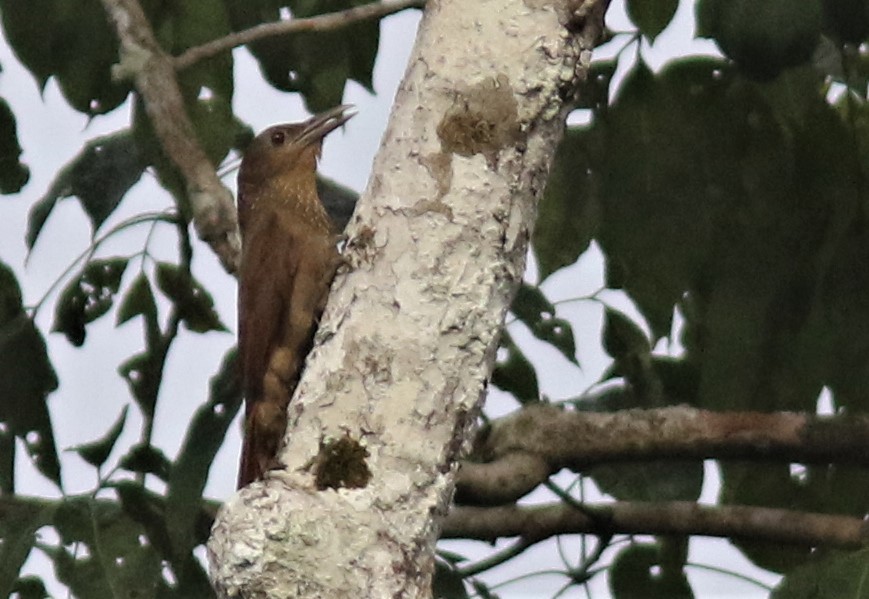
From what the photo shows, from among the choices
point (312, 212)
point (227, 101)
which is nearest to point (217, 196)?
point (227, 101)

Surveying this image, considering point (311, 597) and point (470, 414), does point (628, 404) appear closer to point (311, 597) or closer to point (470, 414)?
point (470, 414)

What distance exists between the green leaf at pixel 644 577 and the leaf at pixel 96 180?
1472mm

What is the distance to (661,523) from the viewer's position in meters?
4.18

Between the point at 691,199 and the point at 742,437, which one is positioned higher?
the point at 691,199

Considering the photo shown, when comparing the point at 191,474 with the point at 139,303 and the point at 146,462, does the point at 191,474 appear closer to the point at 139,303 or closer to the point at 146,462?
the point at 146,462

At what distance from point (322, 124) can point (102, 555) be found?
137 cm

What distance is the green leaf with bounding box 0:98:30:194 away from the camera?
4.25m

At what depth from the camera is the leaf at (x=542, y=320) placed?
402 cm

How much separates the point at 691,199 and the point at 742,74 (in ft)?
1.07

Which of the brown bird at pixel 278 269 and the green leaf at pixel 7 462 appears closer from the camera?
the brown bird at pixel 278 269

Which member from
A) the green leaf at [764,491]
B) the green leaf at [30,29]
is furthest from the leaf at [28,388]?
the green leaf at [764,491]

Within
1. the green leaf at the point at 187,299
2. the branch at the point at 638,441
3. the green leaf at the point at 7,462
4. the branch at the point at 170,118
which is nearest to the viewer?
the branch at the point at 170,118

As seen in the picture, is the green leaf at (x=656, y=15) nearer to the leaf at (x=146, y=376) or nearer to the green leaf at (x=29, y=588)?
the leaf at (x=146, y=376)

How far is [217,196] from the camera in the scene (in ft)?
11.6
